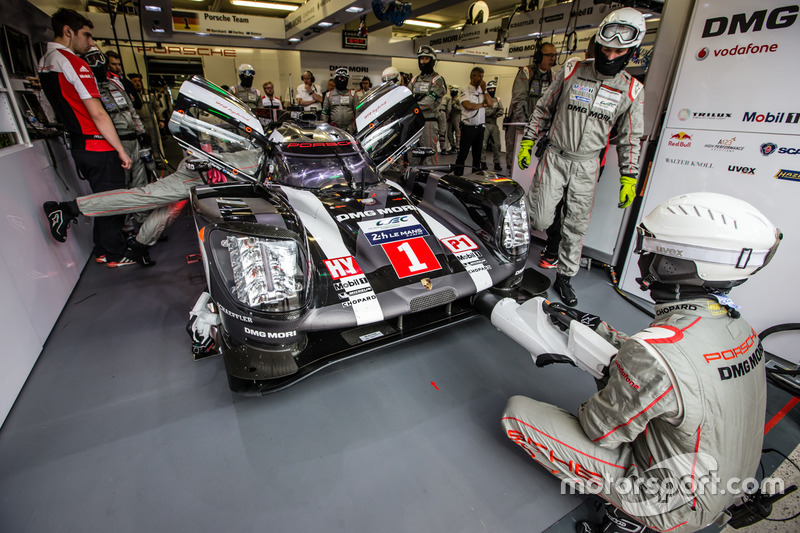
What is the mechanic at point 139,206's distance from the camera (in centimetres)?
271

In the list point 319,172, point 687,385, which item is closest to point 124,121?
point 319,172

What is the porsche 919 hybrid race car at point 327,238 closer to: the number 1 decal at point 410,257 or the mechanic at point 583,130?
the number 1 decal at point 410,257

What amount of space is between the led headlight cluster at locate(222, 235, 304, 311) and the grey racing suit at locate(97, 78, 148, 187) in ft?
8.83

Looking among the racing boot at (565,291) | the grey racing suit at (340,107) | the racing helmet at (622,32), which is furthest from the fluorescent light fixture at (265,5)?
the racing boot at (565,291)

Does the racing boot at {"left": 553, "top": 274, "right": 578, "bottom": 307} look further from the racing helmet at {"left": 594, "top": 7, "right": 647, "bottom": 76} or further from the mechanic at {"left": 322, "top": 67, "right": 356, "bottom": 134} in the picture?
the mechanic at {"left": 322, "top": 67, "right": 356, "bottom": 134}

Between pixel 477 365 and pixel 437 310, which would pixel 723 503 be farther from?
pixel 437 310

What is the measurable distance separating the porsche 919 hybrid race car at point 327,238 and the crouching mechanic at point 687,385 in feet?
3.16

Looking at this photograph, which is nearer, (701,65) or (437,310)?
(437,310)

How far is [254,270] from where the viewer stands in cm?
164

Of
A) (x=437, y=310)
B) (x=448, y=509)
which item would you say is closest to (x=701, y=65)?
(x=437, y=310)

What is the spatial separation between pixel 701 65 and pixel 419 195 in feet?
6.71

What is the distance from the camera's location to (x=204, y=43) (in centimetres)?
973

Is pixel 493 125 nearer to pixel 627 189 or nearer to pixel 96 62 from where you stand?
pixel 627 189

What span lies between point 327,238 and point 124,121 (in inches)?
116
